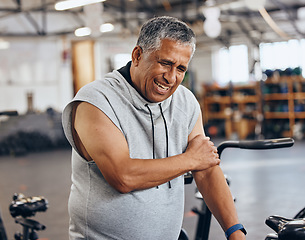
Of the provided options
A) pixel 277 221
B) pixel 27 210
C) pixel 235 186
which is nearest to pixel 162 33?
pixel 277 221

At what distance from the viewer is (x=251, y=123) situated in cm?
1145

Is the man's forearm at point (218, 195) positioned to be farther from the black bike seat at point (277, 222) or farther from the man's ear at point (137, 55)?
the man's ear at point (137, 55)

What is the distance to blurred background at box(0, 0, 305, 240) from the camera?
7.46 m

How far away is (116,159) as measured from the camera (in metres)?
1.14

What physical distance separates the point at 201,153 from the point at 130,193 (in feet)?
0.86

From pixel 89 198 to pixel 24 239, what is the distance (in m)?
0.76

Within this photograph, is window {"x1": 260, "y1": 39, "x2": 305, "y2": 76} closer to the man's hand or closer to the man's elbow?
the man's hand

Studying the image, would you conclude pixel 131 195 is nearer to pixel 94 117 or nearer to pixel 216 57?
pixel 94 117

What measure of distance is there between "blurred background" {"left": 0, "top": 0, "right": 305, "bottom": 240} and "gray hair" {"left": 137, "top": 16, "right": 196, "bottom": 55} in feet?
16.1

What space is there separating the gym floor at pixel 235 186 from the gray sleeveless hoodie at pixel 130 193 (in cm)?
198

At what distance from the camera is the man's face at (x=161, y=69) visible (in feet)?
3.98

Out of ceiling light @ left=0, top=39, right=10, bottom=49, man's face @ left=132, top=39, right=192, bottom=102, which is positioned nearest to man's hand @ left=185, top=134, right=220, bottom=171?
man's face @ left=132, top=39, right=192, bottom=102

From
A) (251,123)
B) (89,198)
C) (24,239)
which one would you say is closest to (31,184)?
(24,239)

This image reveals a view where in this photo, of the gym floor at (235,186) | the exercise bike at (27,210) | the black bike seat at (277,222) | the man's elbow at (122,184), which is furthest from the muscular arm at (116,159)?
the gym floor at (235,186)
